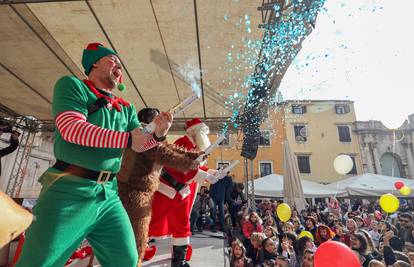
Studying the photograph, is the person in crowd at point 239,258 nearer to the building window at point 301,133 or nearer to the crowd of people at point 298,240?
the crowd of people at point 298,240

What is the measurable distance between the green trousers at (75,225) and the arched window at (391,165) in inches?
1128

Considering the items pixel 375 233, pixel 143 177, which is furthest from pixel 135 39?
pixel 375 233

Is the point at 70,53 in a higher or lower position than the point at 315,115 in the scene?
lower

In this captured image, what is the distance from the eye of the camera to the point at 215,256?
3.43 metres

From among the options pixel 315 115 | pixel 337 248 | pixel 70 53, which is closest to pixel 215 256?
pixel 337 248

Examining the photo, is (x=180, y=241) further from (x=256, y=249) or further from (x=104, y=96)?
(x=256, y=249)

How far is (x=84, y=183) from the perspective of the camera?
4.36 ft

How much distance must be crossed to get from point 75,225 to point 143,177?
40.1 inches

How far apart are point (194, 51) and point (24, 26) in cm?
303

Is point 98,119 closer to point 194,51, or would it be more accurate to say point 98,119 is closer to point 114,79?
point 114,79

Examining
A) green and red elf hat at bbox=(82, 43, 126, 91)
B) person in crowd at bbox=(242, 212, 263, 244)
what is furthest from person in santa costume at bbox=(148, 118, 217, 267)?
person in crowd at bbox=(242, 212, 263, 244)

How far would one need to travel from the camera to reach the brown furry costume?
2.11 m

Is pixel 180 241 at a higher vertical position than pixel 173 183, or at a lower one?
lower

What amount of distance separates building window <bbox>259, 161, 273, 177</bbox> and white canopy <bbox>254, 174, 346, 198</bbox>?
10.8 meters
